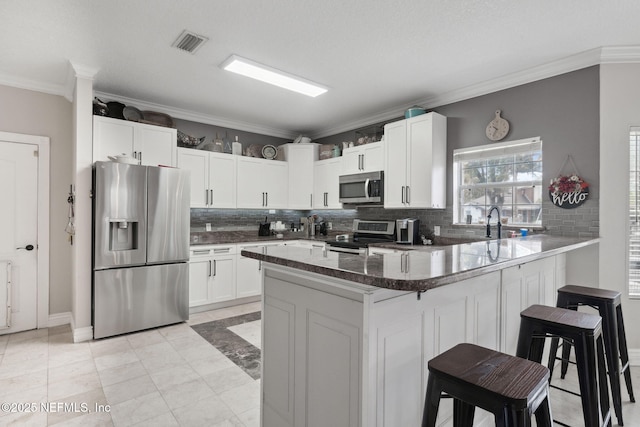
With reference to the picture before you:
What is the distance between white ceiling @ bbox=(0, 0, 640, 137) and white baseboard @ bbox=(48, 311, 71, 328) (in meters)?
2.54

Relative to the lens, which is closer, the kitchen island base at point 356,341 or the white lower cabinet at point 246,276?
the kitchen island base at point 356,341

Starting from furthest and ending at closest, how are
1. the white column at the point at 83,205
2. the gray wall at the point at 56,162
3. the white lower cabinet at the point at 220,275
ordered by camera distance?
the white lower cabinet at the point at 220,275 < the gray wall at the point at 56,162 < the white column at the point at 83,205

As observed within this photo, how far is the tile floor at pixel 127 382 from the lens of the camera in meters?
2.07

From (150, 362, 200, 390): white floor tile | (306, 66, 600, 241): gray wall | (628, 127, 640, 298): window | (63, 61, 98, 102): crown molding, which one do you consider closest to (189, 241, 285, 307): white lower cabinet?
(150, 362, 200, 390): white floor tile

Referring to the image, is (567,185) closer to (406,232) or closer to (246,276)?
(406,232)

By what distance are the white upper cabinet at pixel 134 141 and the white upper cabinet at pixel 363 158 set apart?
2354 mm

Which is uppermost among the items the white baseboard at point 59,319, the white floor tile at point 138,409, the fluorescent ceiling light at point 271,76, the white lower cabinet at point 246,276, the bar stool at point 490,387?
the fluorescent ceiling light at point 271,76

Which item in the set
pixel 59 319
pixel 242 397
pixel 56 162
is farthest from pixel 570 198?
pixel 59 319

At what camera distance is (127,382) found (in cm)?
247

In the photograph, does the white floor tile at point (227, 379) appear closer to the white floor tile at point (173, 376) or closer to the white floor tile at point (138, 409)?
the white floor tile at point (173, 376)

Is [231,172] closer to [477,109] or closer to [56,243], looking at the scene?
[56,243]

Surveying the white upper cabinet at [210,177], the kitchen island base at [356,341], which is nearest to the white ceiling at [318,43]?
the white upper cabinet at [210,177]

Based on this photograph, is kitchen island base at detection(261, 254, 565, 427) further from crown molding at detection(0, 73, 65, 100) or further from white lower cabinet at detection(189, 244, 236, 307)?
crown molding at detection(0, 73, 65, 100)

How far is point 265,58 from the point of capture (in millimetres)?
3012
